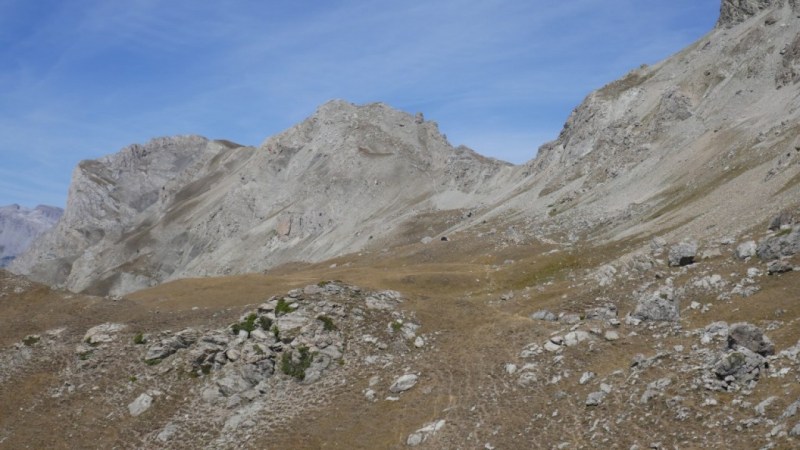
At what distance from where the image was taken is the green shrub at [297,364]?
39.3 m

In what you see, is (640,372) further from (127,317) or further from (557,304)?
(127,317)

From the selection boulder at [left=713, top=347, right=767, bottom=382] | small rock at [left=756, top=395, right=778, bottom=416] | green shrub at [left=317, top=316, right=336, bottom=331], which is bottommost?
small rock at [left=756, top=395, right=778, bottom=416]

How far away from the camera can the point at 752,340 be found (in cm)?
2736

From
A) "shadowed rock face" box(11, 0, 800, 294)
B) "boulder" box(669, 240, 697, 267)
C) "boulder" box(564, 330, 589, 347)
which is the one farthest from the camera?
"shadowed rock face" box(11, 0, 800, 294)

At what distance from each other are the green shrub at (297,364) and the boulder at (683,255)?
26.3 meters

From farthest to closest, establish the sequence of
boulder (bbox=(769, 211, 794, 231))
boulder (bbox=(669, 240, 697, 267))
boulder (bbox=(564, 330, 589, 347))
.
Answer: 1. boulder (bbox=(669, 240, 697, 267))
2. boulder (bbox=(769, 211, 794, 231))
3. boulder (bbox=(564, 330, 589, 347))

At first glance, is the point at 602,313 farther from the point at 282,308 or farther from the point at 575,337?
the point at 282,308

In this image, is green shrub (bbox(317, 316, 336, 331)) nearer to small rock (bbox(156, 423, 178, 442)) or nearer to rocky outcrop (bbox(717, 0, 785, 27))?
small rock (bbox(156, 423, 178, 442))

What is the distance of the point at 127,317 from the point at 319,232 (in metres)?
119

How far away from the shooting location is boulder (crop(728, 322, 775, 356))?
27188 mm

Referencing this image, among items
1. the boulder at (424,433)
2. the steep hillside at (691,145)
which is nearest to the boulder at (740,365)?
the boulder at (424,433)

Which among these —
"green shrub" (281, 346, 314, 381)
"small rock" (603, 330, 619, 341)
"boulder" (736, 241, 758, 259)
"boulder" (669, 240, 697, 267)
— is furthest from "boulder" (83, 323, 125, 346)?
"boulder" (736, 241, 758, 259)

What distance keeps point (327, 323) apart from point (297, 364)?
3.90 meters

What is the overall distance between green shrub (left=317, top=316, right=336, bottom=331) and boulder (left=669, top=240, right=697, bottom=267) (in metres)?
24.5
